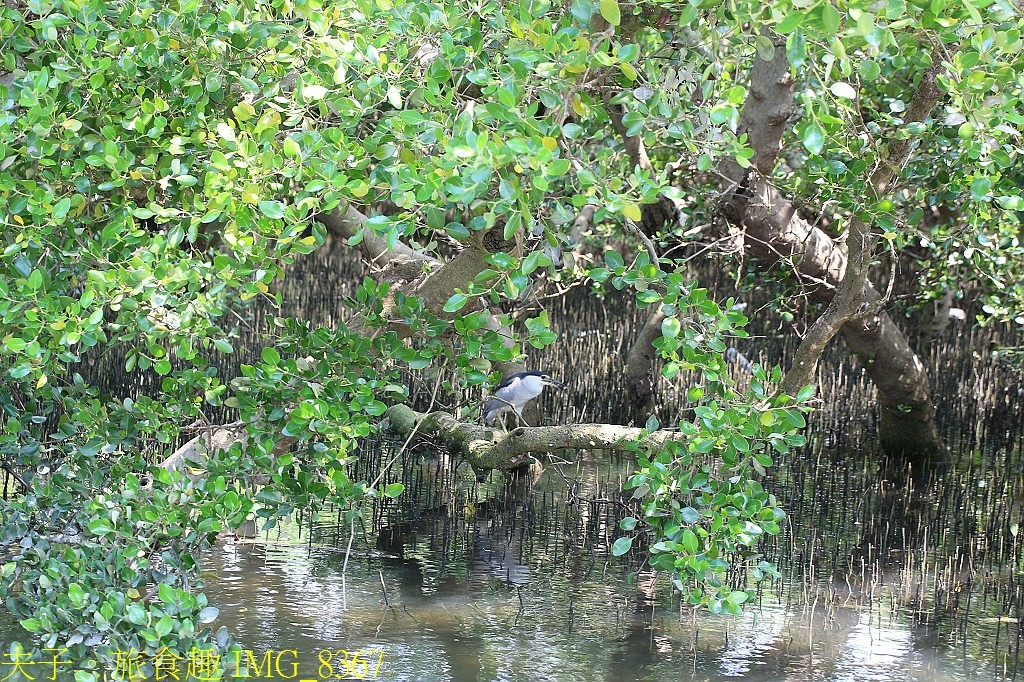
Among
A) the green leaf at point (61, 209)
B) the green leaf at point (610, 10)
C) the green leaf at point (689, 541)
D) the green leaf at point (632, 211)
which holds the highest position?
the green leaf at point (610, 10)

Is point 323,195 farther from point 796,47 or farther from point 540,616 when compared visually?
point 540,616

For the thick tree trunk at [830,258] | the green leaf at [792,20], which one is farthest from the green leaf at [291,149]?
the thick tree trunk at [830,258]

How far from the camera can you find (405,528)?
190 inches

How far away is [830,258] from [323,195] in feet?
10.0

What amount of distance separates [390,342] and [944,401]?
15.3 ft

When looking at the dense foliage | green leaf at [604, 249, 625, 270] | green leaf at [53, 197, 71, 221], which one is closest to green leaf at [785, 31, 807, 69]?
the dense foliage

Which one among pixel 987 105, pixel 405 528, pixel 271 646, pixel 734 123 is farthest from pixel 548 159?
pixel 405 528

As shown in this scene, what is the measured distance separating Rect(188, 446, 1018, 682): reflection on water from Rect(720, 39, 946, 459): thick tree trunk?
899 millimetres

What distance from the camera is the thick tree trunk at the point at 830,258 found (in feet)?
10.7

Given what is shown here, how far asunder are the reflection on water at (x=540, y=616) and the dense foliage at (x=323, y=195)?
0.47m

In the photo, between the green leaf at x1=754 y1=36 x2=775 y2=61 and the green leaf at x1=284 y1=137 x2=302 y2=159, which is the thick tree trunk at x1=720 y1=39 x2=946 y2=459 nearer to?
the green leaf at x1=754 y1=36 x2=775 y2=61

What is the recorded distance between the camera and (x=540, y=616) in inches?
153

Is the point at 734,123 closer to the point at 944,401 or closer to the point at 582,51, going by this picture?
the point at 582,51

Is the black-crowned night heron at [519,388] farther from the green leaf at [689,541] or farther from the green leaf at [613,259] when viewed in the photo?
the green leaf at [613,259]
